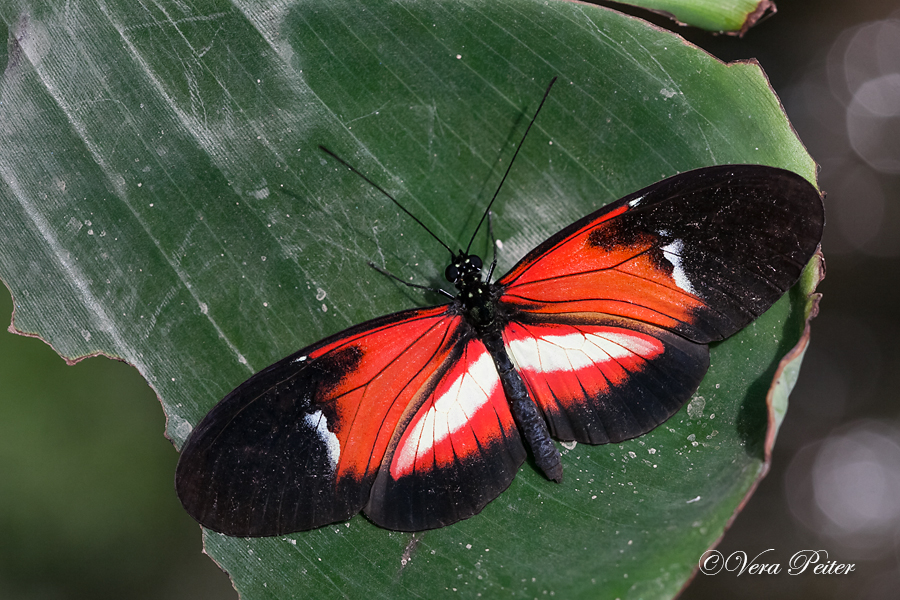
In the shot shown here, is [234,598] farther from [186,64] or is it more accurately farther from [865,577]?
[865,577]

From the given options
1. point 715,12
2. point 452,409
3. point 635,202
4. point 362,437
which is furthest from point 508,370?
point 715,12

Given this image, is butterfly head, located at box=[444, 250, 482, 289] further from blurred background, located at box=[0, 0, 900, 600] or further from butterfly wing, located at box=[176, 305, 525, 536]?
blurred background, located at box=[0, 0, 900, 600]

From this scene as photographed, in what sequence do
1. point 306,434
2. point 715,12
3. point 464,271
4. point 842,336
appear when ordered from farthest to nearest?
1. point 842,336
2. point 715,12
3. point 464,271
4. point 306,434

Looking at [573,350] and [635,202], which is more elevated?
[635,202]

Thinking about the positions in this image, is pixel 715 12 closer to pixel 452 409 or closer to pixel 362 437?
pixel 452 409

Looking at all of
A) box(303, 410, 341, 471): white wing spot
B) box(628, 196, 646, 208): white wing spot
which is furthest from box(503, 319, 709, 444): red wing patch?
box(303, 410, 341, 471): white wing spot

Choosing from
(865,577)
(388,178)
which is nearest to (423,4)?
(388,178)

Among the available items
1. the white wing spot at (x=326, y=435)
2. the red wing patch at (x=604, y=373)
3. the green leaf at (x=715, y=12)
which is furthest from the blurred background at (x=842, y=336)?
the red wing patch at (x=604, y=373)
